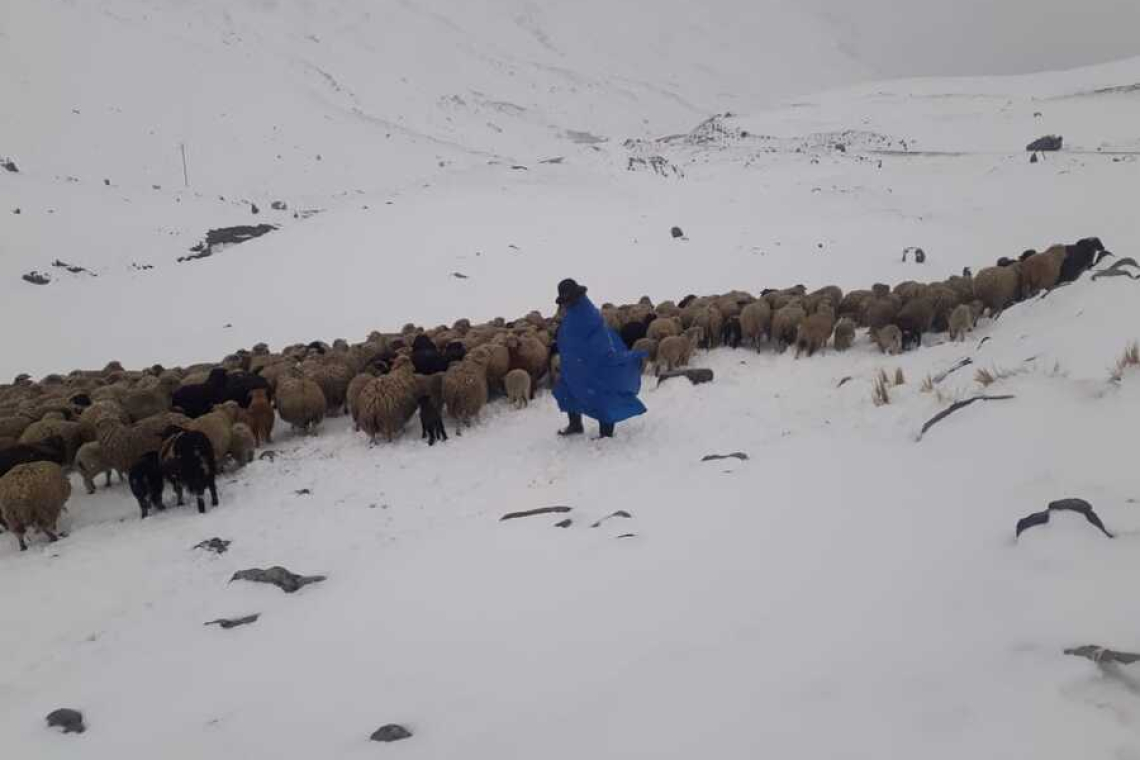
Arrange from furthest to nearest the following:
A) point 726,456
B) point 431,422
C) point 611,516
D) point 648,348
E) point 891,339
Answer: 1. point 648,348
2. point 891,339
3. point 431,422
4. point 726,456
5. point 611,516

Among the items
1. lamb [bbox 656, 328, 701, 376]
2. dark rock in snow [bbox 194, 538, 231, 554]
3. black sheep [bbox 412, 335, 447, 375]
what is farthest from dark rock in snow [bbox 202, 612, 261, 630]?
→ lamb [bbox 656, 328, 701, 376]

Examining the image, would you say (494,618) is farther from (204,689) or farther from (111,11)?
(111,11)

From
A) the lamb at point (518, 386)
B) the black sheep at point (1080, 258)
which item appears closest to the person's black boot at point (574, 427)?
the lamb at point (518, 386)

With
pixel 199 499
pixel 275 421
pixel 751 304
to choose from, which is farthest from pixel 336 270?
pixel 199 499

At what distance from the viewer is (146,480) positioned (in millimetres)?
6746

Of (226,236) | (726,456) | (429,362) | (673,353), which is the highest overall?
(226,236)

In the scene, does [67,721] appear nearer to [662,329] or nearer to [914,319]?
[662,329]

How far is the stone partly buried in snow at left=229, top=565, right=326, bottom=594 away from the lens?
500 centimetres

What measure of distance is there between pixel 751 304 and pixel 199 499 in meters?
7.80

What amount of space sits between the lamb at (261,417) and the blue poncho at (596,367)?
3754 millimetres

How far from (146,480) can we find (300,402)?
220 centimetres

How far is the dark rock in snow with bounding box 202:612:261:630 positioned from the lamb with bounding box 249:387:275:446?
169 inches

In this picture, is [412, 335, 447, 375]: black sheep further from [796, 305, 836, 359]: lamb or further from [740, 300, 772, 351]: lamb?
[796, 305, 836, 359]: lamb

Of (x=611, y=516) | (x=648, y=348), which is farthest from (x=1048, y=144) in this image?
(x=611, y=516)
